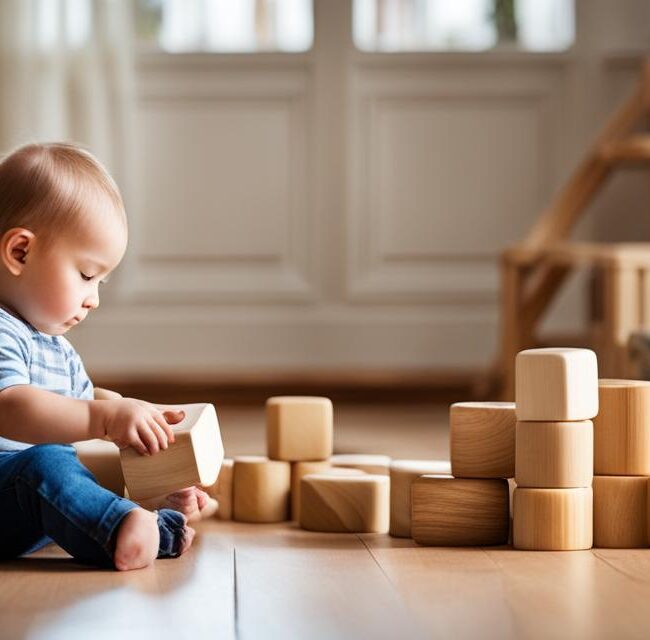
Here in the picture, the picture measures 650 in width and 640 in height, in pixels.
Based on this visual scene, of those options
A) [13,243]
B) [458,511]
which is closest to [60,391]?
[13,243]

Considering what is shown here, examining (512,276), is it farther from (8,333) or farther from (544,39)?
(8,333)

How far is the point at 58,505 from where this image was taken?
3.58ft

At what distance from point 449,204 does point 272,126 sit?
50 centimetres

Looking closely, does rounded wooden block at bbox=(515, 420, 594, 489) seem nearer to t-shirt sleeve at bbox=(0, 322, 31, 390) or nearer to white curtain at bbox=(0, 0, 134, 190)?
t-shirt sleeve at bbox=(0, 322, 31, 390)

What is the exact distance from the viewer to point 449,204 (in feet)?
10.5

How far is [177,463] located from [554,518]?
364mm

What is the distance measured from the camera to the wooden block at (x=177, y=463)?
110cm

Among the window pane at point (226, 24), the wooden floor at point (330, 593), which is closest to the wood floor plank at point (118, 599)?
the wooden floor at point (330, 593)

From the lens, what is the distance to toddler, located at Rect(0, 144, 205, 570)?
1.09 meters

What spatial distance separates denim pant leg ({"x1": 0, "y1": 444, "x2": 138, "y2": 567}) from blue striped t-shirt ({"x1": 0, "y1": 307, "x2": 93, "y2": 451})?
32mm

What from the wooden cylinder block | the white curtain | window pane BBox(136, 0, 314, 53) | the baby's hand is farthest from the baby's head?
window pane BBox(136, 0, 314, 53)

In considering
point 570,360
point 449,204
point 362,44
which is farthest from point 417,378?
point 570,360

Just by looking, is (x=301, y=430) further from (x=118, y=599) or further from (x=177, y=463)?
(x=118, y=599)

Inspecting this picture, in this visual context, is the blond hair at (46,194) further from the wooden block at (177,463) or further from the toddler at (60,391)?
the wooden block at (177,463)
